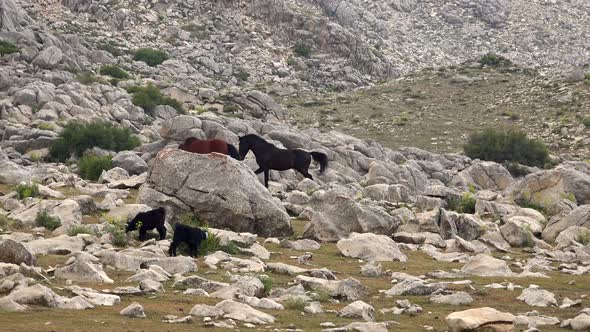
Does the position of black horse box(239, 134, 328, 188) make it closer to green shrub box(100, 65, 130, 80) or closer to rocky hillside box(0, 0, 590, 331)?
rocky hillside box(0, 0, 590, 331)

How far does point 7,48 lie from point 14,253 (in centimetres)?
4225

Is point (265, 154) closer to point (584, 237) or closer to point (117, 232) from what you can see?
point (584, 237)

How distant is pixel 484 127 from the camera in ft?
216

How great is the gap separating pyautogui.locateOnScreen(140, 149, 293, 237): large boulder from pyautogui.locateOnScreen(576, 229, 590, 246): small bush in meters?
7.06

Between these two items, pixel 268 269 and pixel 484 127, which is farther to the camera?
pixel 484 127

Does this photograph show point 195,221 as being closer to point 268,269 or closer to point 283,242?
point 283,242

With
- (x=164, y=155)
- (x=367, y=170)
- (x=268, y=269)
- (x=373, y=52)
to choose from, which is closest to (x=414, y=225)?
(x=164, y=155)

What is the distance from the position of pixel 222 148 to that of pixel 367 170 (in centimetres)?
1702

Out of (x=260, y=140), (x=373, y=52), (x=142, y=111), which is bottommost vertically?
(x=260, y=140)

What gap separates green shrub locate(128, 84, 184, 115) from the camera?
53.0 meters

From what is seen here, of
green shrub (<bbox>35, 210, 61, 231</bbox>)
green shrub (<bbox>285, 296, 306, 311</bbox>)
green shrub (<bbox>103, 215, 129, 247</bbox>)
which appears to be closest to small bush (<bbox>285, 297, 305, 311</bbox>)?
green shrub (<bbox>285, 296, 306, 311</bbox>)

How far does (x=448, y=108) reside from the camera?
70000mm

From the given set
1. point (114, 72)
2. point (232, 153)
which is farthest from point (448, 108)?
point (232, 153)

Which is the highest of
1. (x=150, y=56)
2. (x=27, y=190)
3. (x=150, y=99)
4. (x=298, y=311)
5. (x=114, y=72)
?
(x=150, y=56)
